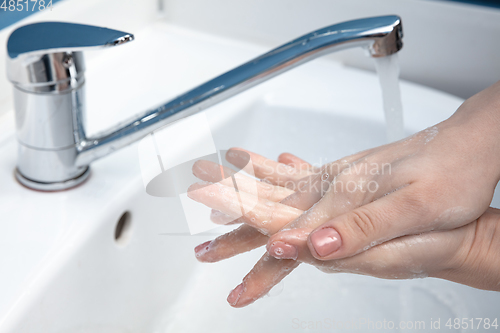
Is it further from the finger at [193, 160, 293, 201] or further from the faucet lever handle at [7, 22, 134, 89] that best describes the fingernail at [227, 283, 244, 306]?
the faucet lever handle at [7, 22, 134, 89]

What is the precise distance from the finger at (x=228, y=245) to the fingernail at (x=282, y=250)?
78 millimetres

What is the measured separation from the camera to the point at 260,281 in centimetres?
37

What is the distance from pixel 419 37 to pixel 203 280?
1.45 ft

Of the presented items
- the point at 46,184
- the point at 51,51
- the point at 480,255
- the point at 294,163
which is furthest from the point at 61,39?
the point at 480,255

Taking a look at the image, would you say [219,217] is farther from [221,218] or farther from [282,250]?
[282,250]

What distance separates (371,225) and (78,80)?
282 mm

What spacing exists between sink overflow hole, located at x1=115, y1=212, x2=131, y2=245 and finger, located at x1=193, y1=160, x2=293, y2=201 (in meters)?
0.11

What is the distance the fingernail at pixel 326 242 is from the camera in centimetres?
32

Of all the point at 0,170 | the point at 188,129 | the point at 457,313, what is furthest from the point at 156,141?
the point at 457,313

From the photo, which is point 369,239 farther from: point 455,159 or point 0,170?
point 0,170

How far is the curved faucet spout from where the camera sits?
41 centimetres

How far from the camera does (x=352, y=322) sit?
59 centimetres

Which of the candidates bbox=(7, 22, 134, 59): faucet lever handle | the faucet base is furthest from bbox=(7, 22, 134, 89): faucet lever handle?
the faucet base

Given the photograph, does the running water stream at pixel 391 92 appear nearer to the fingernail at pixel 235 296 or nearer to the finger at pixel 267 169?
the finger at pixel 267 169
